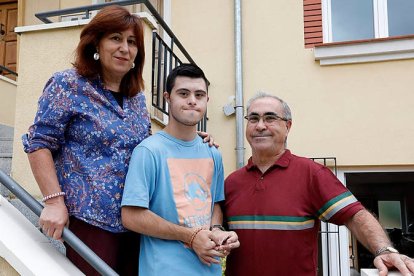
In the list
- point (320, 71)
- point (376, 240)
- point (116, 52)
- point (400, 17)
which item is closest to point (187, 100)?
point (116, 52)

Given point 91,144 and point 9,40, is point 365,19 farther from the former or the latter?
point 9,40

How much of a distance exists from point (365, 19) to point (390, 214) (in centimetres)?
661

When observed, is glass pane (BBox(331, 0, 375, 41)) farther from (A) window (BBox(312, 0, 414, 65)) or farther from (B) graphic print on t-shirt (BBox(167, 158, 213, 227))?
(B) graphic print on t-shirt (BBox(167, 158, 213, 227))

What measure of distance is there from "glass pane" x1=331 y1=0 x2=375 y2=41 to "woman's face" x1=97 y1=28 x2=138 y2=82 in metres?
3.73

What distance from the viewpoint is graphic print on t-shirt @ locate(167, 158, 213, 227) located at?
192 cm

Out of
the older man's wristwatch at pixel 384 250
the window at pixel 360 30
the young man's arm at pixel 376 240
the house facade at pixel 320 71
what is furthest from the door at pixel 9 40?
the older man's wristwatch at pixel 384 250

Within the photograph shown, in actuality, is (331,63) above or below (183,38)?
below

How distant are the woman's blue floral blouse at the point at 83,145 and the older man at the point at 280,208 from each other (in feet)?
1.93

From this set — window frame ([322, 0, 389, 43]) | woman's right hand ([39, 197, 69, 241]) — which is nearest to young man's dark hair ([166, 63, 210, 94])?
woman's right hand ([39, 197, 69, 241])

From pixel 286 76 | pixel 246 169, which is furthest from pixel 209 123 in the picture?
pixel 246 169

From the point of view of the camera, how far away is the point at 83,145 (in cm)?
190

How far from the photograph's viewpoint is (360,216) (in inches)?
77.7

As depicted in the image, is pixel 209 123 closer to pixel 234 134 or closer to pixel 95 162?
pixel 234 134

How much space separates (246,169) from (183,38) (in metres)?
3.58
